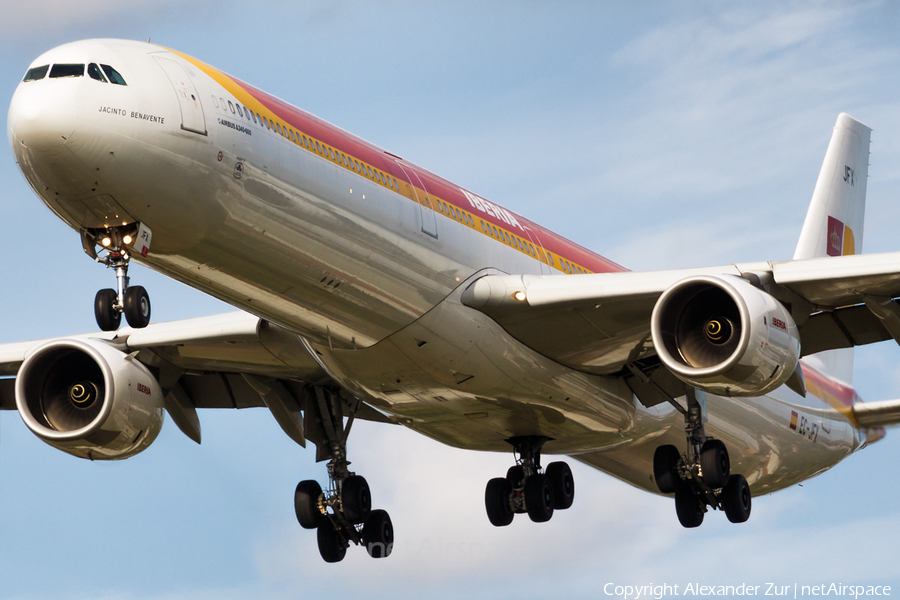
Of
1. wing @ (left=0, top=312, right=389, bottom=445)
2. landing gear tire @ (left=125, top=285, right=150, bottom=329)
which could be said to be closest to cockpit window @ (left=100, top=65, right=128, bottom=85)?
landing gear tire @ (left=125, top=285, right=150, bottom=329)

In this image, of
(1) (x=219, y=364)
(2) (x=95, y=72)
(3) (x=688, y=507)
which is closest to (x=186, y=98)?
(2) (x=95, y=72)

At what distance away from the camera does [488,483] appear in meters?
25.6

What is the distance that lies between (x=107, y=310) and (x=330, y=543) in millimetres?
10031

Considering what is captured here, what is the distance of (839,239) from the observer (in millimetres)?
34344

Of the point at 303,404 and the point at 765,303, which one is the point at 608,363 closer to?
the point at 765,303

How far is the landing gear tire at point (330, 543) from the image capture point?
25.5 meters

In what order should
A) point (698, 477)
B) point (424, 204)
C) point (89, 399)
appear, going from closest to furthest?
1. point (424, 204)
2. point (89, 399)
3. point (698, 477)

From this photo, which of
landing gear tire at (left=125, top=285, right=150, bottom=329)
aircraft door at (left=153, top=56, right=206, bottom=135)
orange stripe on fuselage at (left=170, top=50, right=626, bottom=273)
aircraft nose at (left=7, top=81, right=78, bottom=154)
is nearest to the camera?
aircraft nose at (left=7, top=81, right=78, bottom=154)

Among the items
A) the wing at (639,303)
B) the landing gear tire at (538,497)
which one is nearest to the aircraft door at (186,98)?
the wing at (639,303)

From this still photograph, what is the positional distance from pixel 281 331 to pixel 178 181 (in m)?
5.11

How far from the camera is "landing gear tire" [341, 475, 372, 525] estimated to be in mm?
24938

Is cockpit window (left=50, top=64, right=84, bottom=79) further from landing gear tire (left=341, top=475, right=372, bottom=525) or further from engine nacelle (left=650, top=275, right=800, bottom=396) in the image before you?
landing gear tire (left=341, top=475, right=372, bottom=525)

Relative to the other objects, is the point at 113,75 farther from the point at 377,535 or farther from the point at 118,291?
the point at 377,535

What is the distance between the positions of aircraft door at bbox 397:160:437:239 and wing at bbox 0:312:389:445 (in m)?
2.95
